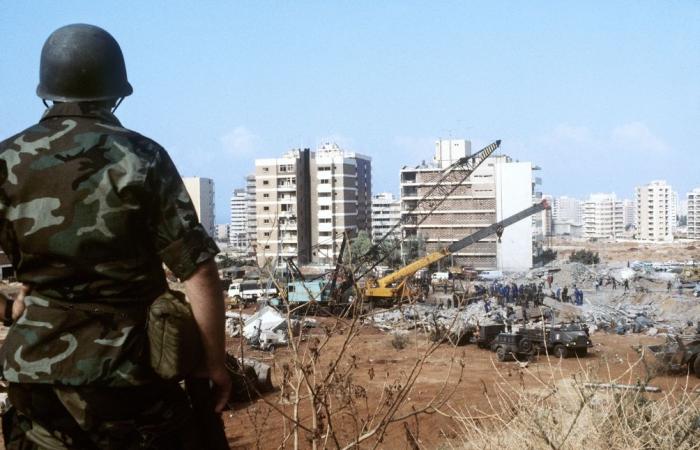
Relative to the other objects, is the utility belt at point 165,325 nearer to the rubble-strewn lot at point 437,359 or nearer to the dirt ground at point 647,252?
the rubble-strewn lot at point 437,359

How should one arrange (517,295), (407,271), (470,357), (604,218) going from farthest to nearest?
(604,218) < (517,295) < (407,271) < (470,357)

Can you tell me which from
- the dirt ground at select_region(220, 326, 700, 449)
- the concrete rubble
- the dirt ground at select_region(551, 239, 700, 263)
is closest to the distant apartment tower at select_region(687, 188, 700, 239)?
the dirt ground at select_region(551, 239, 700, 263)

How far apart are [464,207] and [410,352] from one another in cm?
5067

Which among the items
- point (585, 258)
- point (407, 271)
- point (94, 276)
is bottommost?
point (585, 258)

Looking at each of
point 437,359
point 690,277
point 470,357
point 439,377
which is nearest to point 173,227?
point 439,377

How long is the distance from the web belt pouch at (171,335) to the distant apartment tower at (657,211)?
130919 millimetres

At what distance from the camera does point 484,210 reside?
71375 mm

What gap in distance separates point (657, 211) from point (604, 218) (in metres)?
28.5

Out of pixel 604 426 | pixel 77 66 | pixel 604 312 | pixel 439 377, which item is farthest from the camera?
pixel 604 312

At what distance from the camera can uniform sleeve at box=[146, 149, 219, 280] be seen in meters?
1.79

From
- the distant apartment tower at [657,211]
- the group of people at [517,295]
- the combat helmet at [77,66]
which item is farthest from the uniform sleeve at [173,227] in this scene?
the distant apartment tower at [657,211]

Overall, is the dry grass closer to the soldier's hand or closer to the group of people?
the soldier's hand

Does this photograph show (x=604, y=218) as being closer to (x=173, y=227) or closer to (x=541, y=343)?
(x=541, y=343)

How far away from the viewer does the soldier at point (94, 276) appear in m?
1.78
